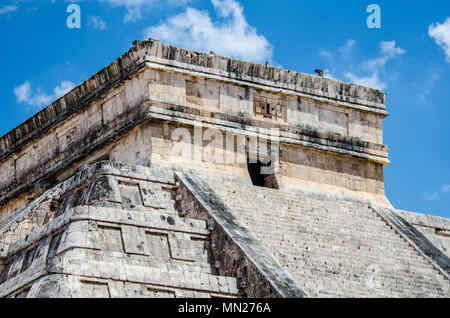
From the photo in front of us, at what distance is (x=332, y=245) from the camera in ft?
77.9

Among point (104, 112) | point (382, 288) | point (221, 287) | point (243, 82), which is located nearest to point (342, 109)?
point (243, 82)

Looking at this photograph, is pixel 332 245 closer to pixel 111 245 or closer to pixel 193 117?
pixel 193 117

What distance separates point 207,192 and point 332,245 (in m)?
2.70

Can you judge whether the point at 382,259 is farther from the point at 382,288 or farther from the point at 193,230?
the point at 193,230

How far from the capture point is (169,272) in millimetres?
20156

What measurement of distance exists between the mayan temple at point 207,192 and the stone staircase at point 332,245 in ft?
0.14

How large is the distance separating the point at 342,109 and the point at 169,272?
408 inches

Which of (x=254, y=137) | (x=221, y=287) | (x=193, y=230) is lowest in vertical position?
(x=221, y=287)

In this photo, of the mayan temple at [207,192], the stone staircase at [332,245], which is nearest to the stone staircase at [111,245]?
Result: the mayan temple at [207,192]

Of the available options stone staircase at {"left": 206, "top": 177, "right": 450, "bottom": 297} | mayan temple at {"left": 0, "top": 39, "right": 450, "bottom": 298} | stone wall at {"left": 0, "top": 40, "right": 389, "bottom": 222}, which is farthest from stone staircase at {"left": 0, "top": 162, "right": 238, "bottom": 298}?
stone wall at {"left": 0, "top": 40, "right": 389, "bottom": 222}

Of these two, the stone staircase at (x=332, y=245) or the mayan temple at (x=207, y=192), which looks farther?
the stone staircase at (x=332, y=245)

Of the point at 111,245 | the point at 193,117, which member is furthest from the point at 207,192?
the point at 111,245

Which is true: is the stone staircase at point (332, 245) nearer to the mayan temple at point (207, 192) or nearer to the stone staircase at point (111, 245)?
the mayan temple at point (207, 192)

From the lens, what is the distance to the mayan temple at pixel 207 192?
2033 cm
